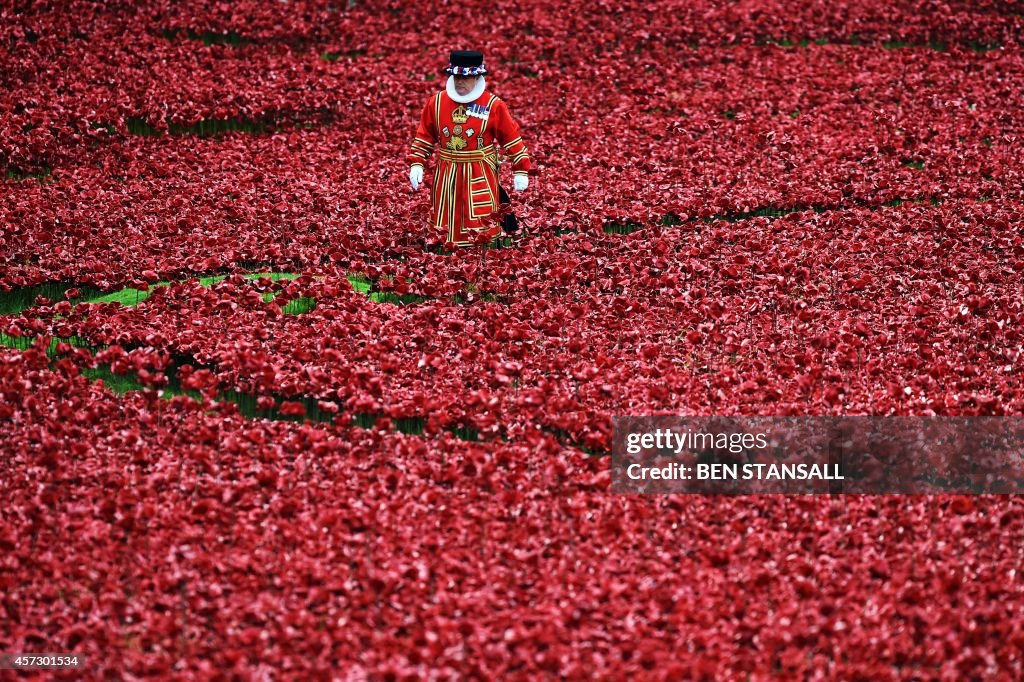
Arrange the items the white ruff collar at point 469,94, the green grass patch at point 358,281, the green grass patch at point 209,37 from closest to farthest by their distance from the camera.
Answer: the green grass patch at point 358,281 < the white ruff collar at point 469,94 < the green grass patch at point 209,37

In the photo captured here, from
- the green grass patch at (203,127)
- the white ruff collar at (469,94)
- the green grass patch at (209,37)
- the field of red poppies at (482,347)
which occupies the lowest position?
the field of red poppies at (482,347)

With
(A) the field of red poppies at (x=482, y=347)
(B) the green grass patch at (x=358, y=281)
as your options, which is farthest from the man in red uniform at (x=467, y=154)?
(B) the green grass patch at (x=358, y=281)

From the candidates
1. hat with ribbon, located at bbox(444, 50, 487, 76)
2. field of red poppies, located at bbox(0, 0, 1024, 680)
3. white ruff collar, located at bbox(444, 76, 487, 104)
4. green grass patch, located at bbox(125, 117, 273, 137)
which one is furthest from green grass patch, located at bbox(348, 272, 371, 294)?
green grass patch, located at bbox(125, 117, 273, 137)

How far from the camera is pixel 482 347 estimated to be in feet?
Result: 26.4

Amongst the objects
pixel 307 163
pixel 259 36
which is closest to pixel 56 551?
pixel 307 163

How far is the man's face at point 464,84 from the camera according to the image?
32.1 feet

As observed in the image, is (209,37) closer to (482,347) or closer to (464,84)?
(464,84)

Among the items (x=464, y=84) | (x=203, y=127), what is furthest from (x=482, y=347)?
(x=203, y=127)

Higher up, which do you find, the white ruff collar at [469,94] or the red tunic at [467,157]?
the white ruff collar at [469,94]

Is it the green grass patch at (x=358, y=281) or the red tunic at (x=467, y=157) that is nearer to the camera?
the green grass patch at (x=358, y=281)

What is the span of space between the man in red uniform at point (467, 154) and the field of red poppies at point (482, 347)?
0.38 m

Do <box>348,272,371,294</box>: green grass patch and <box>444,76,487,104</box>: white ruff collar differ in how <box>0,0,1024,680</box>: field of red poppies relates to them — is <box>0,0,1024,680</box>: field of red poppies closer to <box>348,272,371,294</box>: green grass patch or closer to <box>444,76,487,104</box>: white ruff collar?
<box>348,272,371,294</box>: green grass patch

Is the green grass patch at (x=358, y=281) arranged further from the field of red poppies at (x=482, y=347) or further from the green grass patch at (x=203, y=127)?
the green grass patch at (x=203, y=127)

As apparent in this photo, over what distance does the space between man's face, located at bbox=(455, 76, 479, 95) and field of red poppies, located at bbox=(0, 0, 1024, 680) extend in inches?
53.4
